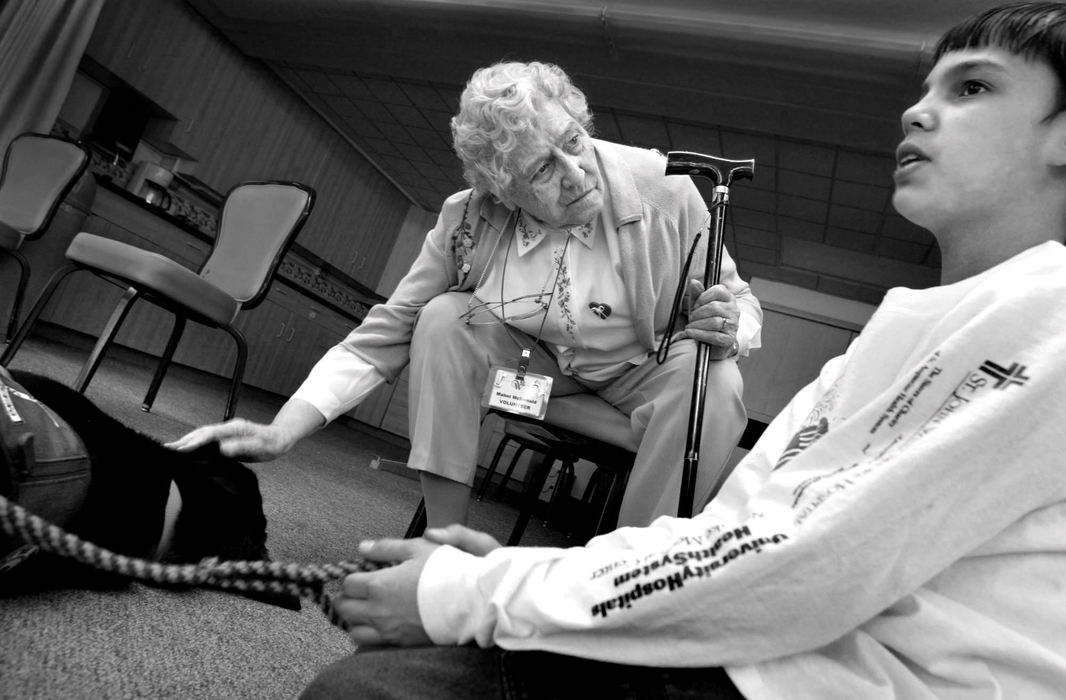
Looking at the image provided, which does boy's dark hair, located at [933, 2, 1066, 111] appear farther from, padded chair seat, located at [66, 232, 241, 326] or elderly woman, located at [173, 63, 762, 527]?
padded chair seat, located at [66, 232, 241, 326]

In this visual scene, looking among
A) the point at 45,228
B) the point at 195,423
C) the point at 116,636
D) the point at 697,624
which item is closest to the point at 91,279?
the point at 45,228

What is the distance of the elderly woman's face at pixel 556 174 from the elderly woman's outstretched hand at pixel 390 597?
37.1 inches

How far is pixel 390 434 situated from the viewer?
22.5ft

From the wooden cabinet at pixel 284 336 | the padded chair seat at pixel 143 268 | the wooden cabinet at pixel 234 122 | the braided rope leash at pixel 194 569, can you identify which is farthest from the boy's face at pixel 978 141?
the wooden cabinet at pixel 234 122

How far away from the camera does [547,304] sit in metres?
1.42

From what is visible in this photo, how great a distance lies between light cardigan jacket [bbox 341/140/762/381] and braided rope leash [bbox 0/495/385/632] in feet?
2.69

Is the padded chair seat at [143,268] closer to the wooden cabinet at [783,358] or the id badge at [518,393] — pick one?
the id badge at [518,393]

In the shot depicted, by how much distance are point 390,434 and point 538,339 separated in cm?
567

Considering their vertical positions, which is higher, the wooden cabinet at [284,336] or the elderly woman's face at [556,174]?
the elderly woman's face at [556,174]

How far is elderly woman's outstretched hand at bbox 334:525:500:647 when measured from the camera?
0.51 meters

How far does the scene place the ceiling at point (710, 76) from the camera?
142 inches

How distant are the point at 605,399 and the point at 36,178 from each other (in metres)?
3.21

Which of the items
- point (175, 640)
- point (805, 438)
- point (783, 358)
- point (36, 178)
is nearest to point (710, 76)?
point (783, 358)

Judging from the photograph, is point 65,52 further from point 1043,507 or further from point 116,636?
point 1043,507
